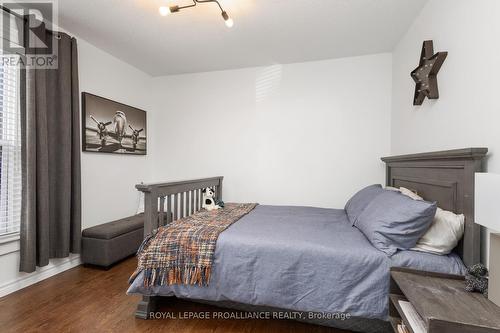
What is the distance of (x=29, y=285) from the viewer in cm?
201

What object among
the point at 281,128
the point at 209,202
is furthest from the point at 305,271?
the point at 281,128

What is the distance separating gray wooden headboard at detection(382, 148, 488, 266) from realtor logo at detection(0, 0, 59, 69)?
3.15 metres

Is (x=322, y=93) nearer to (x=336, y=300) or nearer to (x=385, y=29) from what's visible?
(x=385, y=29)

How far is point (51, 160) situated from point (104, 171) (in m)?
0.63

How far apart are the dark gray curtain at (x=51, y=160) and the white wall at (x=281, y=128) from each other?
1326 mm

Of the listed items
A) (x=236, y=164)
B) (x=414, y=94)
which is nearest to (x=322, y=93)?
(x=414, y=94)

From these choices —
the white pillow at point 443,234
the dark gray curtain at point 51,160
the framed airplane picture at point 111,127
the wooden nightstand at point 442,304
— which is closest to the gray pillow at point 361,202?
the white pillow at point 443,234

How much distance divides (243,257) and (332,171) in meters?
1.83

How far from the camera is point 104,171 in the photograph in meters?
2.71

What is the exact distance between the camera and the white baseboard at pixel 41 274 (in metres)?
1.88

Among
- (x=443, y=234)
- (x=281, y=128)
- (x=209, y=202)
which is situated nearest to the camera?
(x=443, y=234)

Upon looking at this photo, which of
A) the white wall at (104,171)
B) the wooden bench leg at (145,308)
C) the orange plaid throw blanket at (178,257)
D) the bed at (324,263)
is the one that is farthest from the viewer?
the white wall at (104,171)

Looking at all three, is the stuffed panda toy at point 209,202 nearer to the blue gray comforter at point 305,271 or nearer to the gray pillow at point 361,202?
the blue gray comforter at point 305,271

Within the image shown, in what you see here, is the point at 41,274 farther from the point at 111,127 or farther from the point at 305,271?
the point at 305,271
